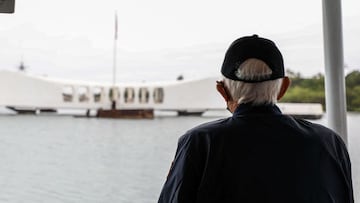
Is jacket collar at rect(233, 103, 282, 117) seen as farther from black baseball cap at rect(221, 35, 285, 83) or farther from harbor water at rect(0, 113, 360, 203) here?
harbor water at rect(0, 113, 360, 203)

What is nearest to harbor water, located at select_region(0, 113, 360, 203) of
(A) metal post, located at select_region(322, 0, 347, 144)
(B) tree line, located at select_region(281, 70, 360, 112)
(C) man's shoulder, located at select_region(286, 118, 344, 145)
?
(B) tree line, located at select_region(281, 70, 360, 112)

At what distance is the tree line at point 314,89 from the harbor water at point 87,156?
88 millimetres

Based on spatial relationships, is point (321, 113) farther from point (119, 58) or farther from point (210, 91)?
point (119, 58)

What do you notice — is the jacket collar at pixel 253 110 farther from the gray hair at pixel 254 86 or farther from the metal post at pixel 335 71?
the metal post at pixel 335 71

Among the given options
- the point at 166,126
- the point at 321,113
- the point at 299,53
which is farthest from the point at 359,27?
the point at 166,126

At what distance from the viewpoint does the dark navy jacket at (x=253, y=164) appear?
77 centimetres

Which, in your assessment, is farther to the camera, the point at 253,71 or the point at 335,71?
the point at 335,71

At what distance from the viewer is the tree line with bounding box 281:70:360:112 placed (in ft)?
5.85

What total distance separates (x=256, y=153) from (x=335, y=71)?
3.13 ft

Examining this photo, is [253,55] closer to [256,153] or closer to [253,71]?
[253,71]

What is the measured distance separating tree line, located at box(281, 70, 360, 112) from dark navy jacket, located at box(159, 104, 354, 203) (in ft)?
3.21

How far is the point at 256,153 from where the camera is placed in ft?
2.56

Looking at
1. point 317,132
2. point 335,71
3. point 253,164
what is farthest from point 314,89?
point 253,164

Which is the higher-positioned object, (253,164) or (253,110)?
(253,110)
